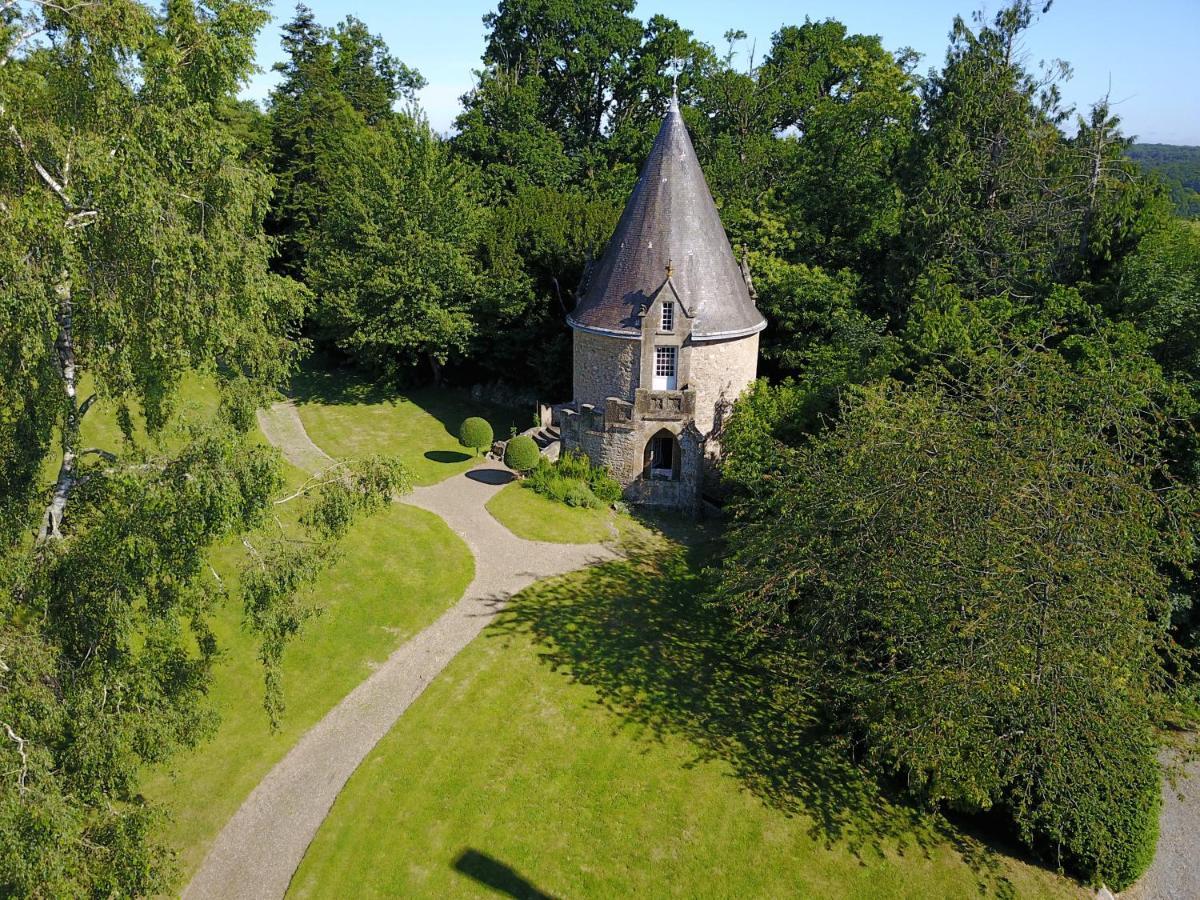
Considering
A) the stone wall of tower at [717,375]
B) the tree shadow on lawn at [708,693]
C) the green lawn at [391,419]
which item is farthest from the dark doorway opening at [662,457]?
the green lawn at [391,419]

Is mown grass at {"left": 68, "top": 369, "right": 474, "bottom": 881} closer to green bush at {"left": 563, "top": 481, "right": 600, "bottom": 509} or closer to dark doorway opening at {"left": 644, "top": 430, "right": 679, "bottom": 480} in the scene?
green bush at {"left": 563, "top": 481, "right": 600, "bottom": 509}

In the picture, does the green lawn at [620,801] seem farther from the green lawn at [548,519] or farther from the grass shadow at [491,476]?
the grass shadow at [491,476]

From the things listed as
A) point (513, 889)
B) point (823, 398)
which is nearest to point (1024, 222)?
point (823, 398)

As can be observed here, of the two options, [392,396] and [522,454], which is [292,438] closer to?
[392,396]

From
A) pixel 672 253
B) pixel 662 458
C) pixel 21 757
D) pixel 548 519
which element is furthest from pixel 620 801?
pixel 672 253

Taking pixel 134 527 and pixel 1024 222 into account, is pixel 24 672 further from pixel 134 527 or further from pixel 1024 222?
pixel 1024 222

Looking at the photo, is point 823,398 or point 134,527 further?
point 823,398

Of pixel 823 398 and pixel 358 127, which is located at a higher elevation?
pixel 358 127

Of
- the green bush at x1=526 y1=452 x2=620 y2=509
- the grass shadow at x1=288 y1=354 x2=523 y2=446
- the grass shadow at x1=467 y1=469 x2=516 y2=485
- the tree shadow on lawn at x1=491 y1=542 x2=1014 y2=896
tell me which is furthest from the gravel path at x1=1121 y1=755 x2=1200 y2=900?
the grass shadow at x1=288 y1=354 x2=523 y2=446
